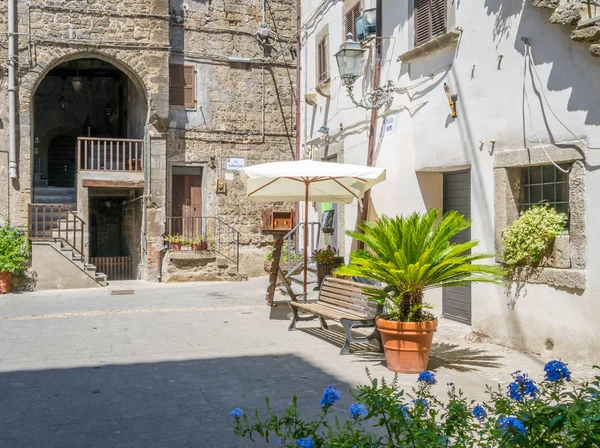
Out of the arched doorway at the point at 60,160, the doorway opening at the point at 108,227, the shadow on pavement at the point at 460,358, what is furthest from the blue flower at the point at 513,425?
the arched doorway at the point at 60,160

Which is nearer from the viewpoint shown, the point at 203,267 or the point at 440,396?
the point at 440,396

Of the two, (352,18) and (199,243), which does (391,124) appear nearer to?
(352,18)

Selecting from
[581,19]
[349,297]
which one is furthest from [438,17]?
[349,297]

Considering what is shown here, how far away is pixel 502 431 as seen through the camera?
245 cm

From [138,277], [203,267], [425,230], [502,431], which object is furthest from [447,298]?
[138,277]

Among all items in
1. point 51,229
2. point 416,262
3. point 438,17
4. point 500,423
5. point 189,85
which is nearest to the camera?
point 500,423

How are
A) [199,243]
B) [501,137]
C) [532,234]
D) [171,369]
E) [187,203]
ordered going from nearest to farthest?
[171,369], [532,234], [501,137], [199,243], [187,203]

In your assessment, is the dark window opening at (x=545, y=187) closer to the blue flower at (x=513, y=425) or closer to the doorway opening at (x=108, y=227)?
the blue flower at (x=513, y=425)

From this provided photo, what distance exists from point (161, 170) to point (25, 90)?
3492mm

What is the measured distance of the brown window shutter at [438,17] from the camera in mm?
8094

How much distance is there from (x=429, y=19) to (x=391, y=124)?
1.64 m

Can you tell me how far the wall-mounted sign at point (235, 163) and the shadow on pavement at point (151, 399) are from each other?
1025 cm

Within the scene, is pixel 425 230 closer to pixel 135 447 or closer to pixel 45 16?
pixel 135 447

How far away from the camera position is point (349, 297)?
23.2ft
